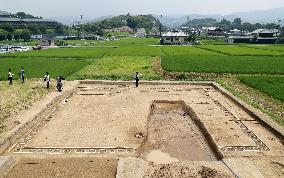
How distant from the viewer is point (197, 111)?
1978 cm

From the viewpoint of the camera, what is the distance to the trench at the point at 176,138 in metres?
13.7

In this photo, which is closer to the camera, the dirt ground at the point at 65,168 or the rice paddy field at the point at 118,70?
the dirt ground at the point at 65,168

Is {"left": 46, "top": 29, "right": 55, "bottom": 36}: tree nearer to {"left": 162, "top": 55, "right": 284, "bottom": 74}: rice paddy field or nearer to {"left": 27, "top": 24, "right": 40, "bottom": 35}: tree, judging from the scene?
{"left": 27, "top": 24, "right": 40, "bottom": 35}: tree

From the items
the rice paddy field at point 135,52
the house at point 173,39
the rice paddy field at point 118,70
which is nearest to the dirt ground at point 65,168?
the rice paddy field at point 118,70

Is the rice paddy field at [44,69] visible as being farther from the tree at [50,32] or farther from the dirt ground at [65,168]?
the tree at [50,32]

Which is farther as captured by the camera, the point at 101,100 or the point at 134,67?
the point at 134,67

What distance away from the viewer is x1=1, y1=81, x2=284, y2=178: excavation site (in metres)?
12.0

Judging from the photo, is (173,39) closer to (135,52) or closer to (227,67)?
(135,52)

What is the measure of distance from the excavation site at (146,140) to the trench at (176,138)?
38 mm

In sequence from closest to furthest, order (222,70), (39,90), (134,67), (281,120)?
1. (281,120)
2. (39,90)
3. (222,70)
4. (134,67)

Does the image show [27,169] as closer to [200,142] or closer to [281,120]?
[200,142]

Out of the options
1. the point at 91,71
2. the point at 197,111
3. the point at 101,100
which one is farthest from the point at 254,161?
the point at 91,71

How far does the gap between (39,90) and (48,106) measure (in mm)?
4910

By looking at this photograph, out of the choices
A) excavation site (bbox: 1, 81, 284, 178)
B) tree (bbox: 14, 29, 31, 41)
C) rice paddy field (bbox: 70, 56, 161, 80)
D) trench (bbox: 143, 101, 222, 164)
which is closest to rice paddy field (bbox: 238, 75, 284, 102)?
excavation site (bbox: 1, 81, 284, 178)
